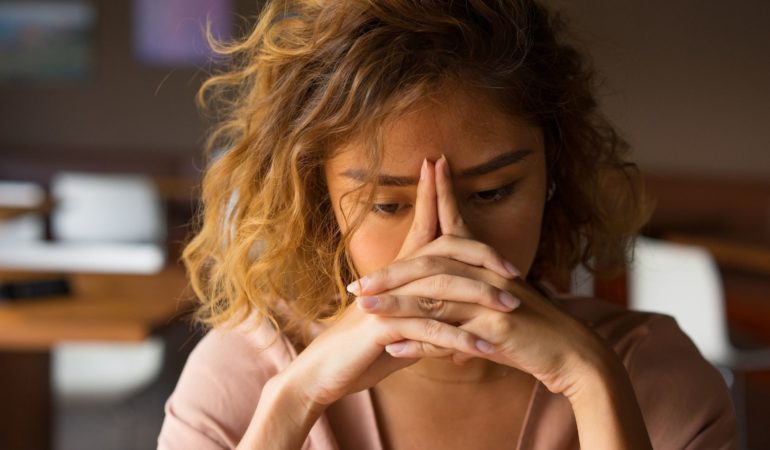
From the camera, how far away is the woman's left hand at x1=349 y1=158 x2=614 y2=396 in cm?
123

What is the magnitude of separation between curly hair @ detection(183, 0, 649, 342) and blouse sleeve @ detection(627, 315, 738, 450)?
233mm

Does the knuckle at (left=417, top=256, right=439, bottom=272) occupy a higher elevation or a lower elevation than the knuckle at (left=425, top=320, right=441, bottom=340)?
higher

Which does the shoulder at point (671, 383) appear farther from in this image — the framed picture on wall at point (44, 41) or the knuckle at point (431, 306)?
the framed picture on wall at point (44, 41)

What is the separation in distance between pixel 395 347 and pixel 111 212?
14.2 feet

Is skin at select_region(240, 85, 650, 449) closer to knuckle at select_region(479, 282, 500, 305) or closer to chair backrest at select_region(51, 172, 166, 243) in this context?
knuckle at select_region(479, 282, 500, 305)

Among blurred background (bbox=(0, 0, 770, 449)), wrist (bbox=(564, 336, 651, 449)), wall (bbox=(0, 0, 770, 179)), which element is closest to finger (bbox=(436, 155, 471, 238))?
wrist (bbox=(564, 336, 651, 449))

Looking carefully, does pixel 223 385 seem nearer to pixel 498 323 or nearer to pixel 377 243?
pixel 377 243

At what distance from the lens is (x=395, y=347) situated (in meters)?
1.26

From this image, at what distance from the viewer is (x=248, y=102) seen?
4.99ft

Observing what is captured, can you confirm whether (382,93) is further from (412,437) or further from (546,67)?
(412,437)

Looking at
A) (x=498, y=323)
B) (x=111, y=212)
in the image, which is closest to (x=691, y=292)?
(x=498, y=323)

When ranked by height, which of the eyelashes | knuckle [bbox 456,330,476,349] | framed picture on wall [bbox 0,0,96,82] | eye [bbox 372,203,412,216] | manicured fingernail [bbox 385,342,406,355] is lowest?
framed picture on wall [bbox 0,0,96,82]

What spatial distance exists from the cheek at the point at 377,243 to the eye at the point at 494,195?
4.2 inches

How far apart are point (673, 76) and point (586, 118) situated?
5.93 metres
